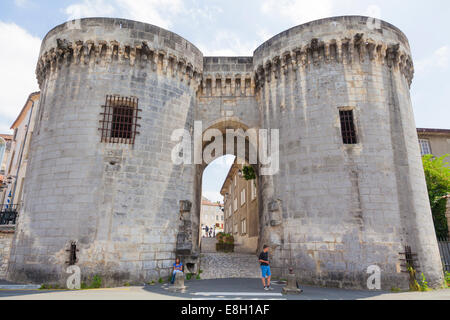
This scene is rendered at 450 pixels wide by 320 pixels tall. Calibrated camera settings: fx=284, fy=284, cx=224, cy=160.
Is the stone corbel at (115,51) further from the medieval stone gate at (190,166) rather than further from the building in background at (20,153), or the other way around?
the building in background at (20,153)

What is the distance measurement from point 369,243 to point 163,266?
8154 millimetres

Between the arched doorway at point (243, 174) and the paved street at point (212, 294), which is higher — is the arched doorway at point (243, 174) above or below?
above

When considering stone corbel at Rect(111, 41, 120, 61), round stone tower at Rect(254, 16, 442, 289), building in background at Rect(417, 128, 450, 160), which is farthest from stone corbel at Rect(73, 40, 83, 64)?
building in background at Rect(417, 128, 450, 160)

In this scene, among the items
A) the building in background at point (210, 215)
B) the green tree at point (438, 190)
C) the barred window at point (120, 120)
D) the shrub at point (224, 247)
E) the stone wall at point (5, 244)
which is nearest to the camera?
the barred window at point (120, 120)

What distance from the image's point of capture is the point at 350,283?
10.6 meters

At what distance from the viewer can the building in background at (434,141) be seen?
80.3 ft

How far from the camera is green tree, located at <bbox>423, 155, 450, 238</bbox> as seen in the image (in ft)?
58.6

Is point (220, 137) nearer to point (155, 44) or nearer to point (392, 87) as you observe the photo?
point (155, 44)

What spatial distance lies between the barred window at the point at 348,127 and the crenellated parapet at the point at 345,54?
7.98 ft

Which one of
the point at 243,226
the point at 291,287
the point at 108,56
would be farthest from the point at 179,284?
the point at 243,226

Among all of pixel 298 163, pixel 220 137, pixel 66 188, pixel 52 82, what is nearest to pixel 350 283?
pixel 298 163

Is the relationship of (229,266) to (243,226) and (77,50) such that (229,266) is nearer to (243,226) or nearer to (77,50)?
(77,50)

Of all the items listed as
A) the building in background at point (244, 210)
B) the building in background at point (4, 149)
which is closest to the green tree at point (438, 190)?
the building in background at point (244, 210)

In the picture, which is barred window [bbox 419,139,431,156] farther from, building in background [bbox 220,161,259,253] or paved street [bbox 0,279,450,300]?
paved street [bbox 0,279,450,300]
